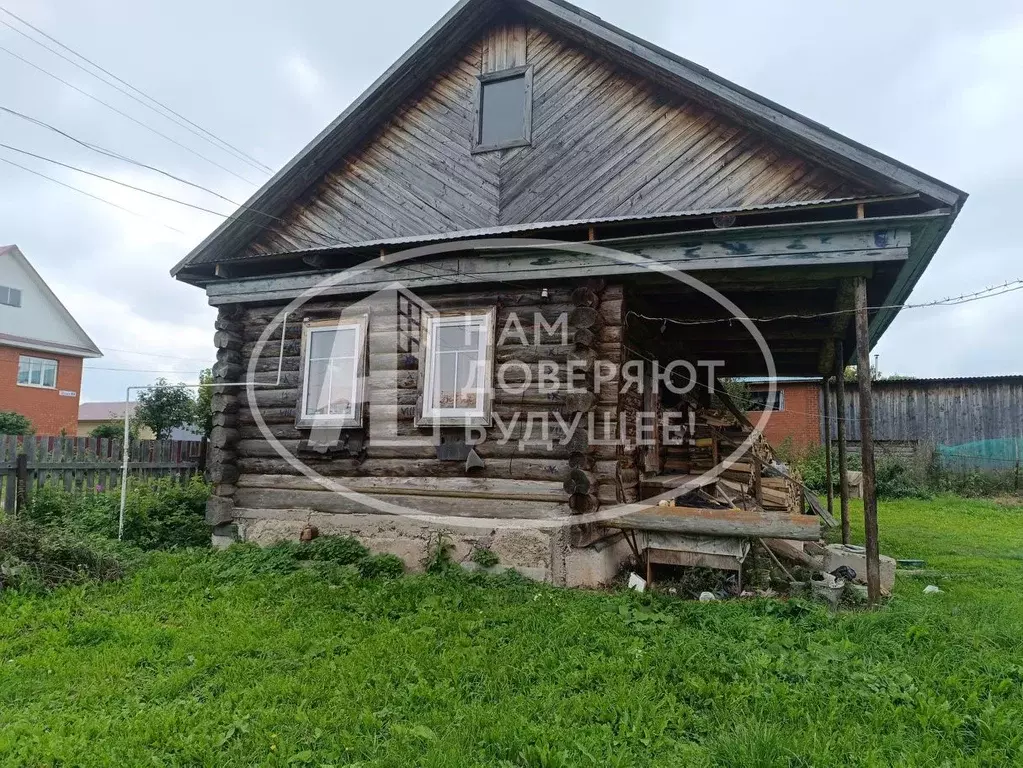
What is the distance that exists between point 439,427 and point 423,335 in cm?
128

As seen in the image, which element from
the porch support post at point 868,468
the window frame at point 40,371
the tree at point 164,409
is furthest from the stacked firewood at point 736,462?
the window frame at point 40,371

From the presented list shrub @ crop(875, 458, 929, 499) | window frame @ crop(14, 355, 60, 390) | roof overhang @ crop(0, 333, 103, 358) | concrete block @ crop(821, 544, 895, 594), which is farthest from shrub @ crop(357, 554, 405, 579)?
window frame @ crop(14, 355, 60, 390)

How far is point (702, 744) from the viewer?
3.52 meters

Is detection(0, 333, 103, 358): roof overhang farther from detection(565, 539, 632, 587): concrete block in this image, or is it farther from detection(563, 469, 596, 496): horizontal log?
detection(565, 539, 632, 587): concrete block

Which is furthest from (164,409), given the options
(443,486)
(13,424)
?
(443,486)

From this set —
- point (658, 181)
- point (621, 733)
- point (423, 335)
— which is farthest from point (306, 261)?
point (621, 733)

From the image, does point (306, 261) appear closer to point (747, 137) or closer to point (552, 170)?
point (552, 170)

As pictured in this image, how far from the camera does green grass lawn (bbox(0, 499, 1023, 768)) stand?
11.4 feet

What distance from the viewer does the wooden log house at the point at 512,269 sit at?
698 centimetres

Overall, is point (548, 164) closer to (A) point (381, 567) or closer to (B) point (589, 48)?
(B) point (589, 48)

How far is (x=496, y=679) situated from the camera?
172 inches

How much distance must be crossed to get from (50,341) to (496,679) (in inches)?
1284

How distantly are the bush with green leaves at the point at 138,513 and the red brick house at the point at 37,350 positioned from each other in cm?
2207
